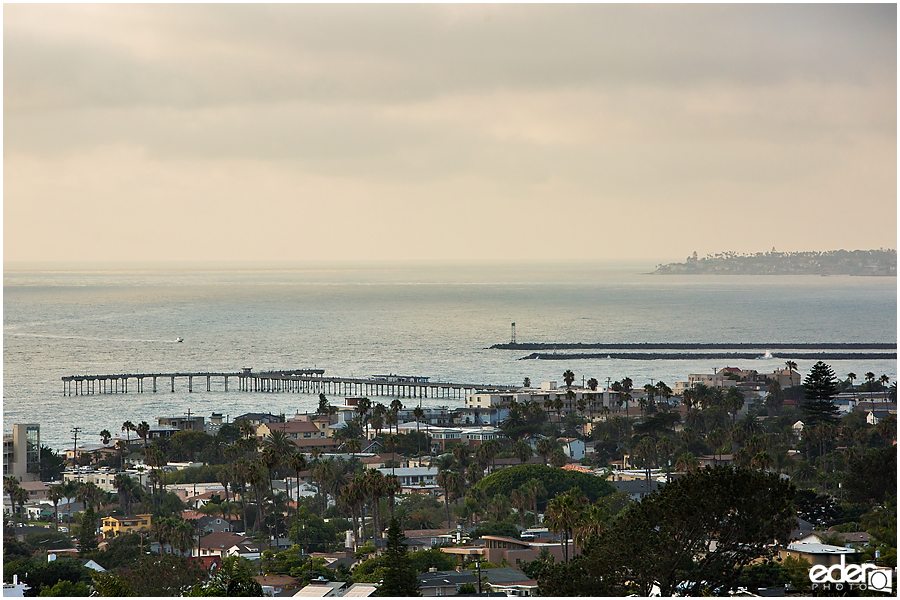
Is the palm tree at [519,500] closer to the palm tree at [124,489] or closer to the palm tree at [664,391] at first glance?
the palm tree at [124,489]

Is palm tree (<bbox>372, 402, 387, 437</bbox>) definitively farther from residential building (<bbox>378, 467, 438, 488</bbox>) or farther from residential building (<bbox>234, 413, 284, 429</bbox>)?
residential building (<bbox>378, 467, 438, 488</bbox>)

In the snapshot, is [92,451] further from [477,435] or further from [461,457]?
[477,435]

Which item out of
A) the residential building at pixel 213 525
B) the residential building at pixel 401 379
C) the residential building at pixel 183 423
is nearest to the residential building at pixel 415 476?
the residential building at pixel 213 525

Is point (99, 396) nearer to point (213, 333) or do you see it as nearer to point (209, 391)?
point (209, 391)

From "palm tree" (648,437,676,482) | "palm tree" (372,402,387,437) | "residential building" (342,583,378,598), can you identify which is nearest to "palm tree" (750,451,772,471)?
"palm tree" (648,437,676,482)

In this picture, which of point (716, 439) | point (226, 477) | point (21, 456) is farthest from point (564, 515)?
point (21, 456)

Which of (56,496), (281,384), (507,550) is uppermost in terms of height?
(507,550)
